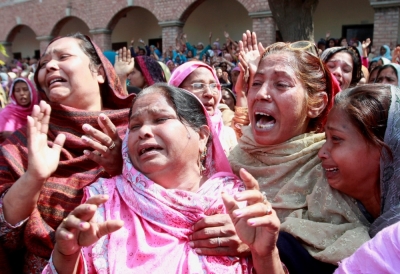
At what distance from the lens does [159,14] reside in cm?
1391

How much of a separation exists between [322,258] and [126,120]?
1316mm

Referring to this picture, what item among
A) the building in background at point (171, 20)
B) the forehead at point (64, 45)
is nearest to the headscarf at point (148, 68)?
the forehead at point (64, 45)

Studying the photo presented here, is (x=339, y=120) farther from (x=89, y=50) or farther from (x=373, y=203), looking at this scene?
(x=89, y=50)

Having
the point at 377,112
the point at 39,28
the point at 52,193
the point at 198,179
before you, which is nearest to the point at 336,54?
the point at 377,112

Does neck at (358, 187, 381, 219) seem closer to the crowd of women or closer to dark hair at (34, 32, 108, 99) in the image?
the crowd of women

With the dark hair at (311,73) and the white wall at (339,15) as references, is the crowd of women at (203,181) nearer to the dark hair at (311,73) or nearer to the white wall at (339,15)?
the dark hair at (311,73)

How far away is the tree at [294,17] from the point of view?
7051mm

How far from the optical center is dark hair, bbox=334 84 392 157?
159 centimetres

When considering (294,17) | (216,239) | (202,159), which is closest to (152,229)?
(216,239)

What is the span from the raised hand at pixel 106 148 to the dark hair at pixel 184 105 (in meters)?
0.20

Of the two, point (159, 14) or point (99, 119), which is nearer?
point (99, 119)

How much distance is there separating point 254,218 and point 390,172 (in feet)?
2.14

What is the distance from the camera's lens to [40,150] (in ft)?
5.45

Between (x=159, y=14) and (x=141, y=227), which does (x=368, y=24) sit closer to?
(x=159, y=14)
